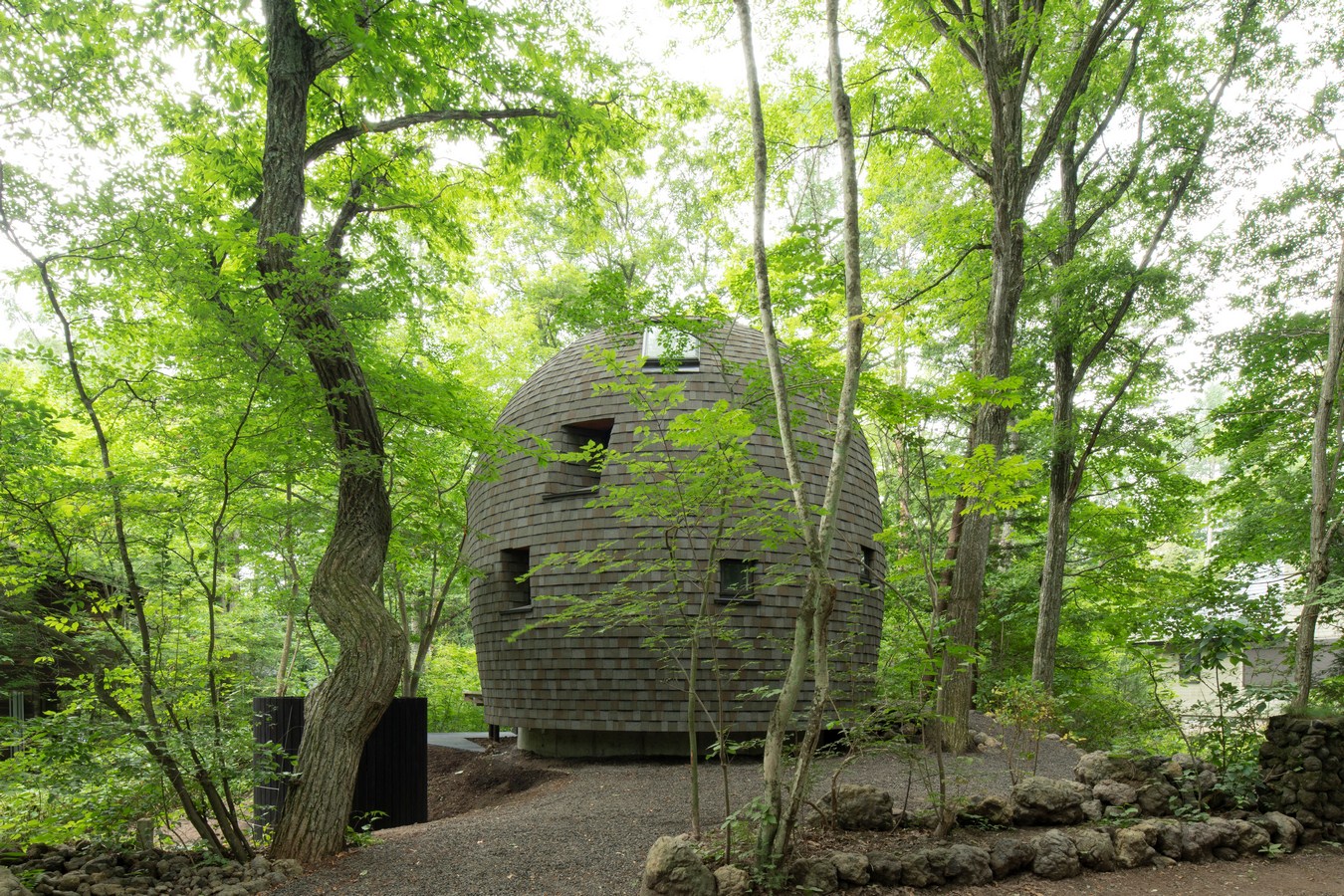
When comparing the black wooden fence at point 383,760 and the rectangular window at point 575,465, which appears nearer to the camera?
the black wooden fence at point 383,760

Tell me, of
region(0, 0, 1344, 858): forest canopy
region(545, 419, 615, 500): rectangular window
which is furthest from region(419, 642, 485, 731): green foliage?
region(545, 419, 615, 500): rectangular window

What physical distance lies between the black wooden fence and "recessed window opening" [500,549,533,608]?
80.0 inches

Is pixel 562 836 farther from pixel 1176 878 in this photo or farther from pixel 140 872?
pixel 1176 878

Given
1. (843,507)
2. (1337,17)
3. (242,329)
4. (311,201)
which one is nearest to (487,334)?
(311,201)

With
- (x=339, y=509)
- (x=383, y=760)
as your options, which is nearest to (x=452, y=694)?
(x=383, y=760)

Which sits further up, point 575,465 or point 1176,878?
point 575,465

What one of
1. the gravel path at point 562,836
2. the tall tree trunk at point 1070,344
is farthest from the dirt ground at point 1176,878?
the tall tree trunk at point 1070,344

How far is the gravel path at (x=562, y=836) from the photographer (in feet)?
15.8

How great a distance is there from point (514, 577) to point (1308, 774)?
8.32m

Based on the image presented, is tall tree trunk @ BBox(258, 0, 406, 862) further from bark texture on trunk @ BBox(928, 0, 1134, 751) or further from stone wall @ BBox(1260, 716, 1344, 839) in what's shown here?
stone wall @ BBox(1260, 716, 1344, 839)

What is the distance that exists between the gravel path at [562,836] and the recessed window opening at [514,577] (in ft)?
7.86

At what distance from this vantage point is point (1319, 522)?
6.95 metres

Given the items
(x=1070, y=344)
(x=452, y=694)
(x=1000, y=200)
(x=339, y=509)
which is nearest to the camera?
(x=339, y=509)

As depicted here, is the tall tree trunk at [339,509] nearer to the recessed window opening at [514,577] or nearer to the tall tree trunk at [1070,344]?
the recessed window opening at [514,577]
